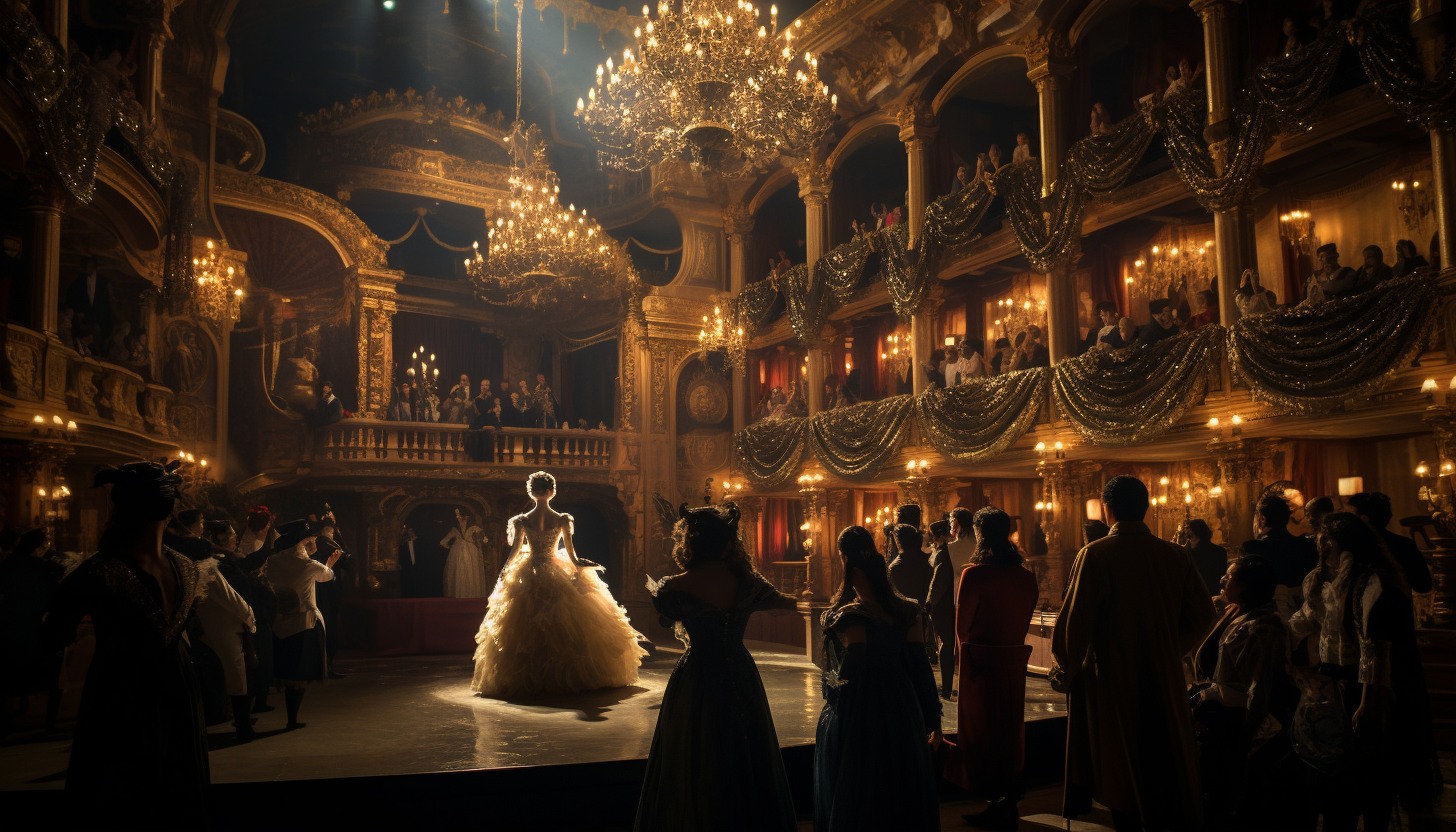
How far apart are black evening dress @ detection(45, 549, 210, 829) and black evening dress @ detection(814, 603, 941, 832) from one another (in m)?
2.27

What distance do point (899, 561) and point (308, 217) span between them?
1238cm

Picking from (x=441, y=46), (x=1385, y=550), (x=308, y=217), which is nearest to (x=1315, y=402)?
(x=1385, y=550)

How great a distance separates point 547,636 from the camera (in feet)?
27.0

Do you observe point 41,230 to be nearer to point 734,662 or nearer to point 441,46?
point 734,662

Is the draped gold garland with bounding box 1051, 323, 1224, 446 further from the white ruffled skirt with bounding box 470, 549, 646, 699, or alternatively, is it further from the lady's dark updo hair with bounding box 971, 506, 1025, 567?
the lady's dark updo hair with bounding box 971, 506, 1025, 567

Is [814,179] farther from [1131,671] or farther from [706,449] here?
[1131,671]

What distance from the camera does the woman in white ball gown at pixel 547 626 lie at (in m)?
8.21

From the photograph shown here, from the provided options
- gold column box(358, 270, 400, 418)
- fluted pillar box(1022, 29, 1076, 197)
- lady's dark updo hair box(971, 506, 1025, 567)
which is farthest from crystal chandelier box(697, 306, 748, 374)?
lady's dark updo hair box(971, 506, 1025, 567)

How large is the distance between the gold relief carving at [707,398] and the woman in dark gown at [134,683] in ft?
51.6

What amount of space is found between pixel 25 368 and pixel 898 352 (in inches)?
489

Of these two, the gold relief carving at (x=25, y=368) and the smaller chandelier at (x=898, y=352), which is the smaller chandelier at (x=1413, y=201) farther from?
the gold relief carving at (x=25, y=368)

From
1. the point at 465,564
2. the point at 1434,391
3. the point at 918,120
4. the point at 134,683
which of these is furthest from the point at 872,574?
the point at 465,564

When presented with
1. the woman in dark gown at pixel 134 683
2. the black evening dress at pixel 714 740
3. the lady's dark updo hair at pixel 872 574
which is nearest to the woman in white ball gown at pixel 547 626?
the black evening dress at pixel 714 740

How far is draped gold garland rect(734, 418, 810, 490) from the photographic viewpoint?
16609 millimetres
